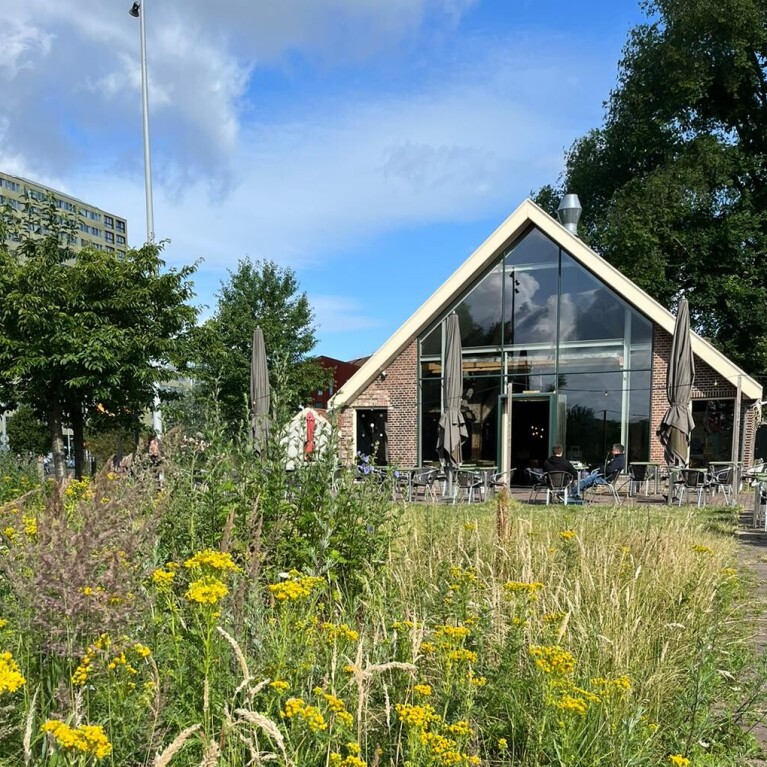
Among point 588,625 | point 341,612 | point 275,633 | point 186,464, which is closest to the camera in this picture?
point 275,633

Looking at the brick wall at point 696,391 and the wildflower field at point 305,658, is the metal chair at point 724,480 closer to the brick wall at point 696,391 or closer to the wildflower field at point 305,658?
the brick wall at point 696,391

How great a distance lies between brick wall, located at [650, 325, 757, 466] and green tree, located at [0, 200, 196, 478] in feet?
35.9

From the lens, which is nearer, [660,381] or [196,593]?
[196,593]

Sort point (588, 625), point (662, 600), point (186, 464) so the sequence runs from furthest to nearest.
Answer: point (186, 464)
point (662, 600)
point (588, 625)

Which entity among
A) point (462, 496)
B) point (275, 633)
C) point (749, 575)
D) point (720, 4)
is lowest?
point (462, 496)

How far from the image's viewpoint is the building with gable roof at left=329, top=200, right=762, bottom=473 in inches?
585

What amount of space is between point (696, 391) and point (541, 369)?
369cm

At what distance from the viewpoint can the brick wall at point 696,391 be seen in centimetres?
1442

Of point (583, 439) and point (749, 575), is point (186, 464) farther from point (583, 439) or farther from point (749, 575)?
point (583, 439)

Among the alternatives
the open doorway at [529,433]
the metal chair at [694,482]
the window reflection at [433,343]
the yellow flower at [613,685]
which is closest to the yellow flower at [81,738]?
the yellow flower at [613,685]

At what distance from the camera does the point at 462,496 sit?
11.3m

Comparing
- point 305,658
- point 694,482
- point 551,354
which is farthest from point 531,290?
point 305,658

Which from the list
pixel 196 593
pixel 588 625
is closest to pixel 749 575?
pixel 588 625

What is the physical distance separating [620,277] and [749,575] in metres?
11.2
